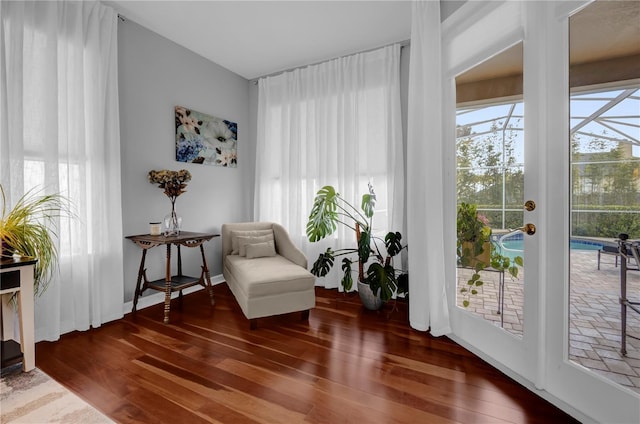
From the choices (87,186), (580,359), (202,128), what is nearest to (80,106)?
(87,186)

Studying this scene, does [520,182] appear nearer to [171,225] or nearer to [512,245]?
[512,245]

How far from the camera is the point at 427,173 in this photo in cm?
237

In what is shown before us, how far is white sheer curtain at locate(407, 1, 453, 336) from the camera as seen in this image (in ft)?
7.68

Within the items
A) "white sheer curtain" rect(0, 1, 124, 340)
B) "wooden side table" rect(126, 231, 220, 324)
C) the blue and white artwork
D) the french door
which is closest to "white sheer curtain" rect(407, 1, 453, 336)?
the french door

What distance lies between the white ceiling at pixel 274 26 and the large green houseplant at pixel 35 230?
1.81 metres

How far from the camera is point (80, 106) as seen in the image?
2391mm

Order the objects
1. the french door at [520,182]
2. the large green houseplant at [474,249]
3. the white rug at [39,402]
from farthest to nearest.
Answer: the large green houseplant at [474,249], the french door at [520,182], the white rug at [39,402]

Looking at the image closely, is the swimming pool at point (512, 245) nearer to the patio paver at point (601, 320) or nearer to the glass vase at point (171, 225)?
the patio paver at point (601, 320)

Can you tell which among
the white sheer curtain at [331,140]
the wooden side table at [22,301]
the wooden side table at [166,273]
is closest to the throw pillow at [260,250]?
the wooden side table at [166,273]

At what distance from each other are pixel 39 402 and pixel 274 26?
331cm

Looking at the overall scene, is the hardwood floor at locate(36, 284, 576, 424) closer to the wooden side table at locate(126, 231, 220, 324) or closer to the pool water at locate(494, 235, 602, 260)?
the wooden side table at locate(126, 231, 220, 324)

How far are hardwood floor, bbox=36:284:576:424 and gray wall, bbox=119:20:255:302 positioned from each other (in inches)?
36.6

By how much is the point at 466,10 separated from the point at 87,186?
129 inches

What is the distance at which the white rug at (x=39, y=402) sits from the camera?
144 cm
